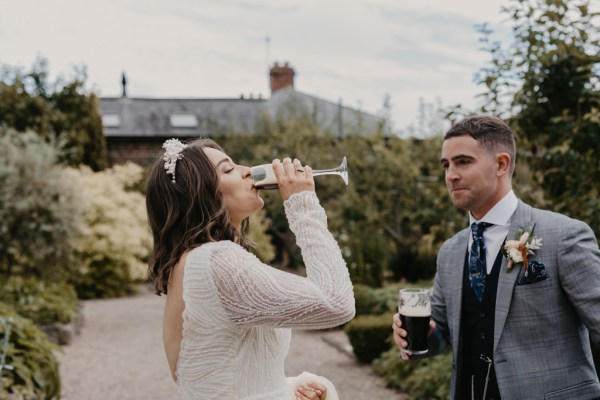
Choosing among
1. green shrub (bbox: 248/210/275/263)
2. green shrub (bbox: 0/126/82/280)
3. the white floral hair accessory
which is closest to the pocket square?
the white floral hair accessory

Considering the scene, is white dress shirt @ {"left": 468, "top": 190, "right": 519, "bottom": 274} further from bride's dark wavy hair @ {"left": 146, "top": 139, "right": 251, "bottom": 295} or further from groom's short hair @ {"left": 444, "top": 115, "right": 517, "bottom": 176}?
bride's dark wavy hair @ {"left": 146, "top": 139, "right": 251, "bottom": 295}

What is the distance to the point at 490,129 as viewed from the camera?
2.76 metres

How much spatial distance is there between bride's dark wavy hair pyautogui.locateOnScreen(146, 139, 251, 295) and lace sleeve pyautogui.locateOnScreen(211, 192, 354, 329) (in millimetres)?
A: 143

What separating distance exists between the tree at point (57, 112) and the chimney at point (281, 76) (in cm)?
895

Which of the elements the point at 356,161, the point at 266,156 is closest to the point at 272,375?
the point at 356,161

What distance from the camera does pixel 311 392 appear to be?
2.46 m

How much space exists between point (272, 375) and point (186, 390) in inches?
11.8

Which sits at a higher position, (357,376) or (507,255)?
(507,255)

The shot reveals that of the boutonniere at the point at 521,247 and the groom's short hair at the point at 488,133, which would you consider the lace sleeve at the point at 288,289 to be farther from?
the groom's short hair at the point at 488,133

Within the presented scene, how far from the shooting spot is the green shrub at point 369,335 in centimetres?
871

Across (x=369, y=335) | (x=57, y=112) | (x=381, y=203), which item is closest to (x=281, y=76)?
(x=57, y=112)

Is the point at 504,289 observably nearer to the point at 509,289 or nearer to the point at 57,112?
the point at 509,289

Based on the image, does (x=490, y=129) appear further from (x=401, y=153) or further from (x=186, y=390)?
(x=401, y=153)

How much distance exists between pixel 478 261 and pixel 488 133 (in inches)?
20.4
